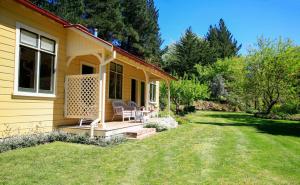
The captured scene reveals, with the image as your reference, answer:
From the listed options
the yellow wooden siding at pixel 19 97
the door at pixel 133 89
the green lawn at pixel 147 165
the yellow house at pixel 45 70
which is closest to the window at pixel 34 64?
the yellow house at pixel 45 70

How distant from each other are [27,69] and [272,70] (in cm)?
2489

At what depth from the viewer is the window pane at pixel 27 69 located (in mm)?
7902

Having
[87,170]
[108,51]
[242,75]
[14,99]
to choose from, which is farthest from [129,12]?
[87,170]

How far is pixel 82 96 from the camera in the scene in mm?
9641

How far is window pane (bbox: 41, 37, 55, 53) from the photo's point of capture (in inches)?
343

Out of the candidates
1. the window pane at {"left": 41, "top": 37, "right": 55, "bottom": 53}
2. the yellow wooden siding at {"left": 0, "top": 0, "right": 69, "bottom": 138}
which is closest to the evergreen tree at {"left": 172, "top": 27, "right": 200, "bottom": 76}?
the yellow wooden siding at {"left": 0, "top": 0, "right": 69, "bottom": 138}

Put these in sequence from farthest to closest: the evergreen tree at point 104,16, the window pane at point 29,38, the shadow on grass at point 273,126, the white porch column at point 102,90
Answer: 1. the evergreen tree at point 104,16
2. the shadow on grass at point 273,126
3. the white porch column at point 102,90
4. the window pane at point 29,38

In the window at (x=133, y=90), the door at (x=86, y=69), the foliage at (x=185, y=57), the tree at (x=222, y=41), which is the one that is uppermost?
A: the tree at (x=222, y=41)

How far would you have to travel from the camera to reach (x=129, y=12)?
37656 mm

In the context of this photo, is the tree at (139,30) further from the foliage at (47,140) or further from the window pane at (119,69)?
the foliage at (47,140)

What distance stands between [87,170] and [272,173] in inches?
150

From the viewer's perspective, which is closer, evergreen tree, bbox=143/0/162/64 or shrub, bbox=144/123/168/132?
shrub, bbox=144/123/168/132

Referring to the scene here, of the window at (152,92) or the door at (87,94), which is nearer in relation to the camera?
the door at (87,94)

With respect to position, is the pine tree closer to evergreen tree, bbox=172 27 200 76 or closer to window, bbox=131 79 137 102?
evergreen tree, bbox=172 27 200 76
